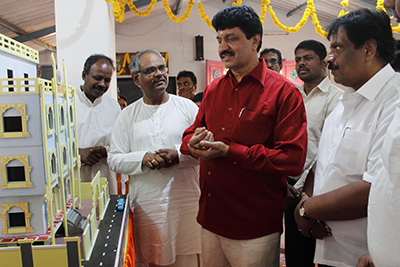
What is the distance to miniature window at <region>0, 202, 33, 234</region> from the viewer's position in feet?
3.60

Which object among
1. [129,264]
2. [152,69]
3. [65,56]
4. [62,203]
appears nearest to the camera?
[62,203]

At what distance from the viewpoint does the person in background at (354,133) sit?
113 centimetres

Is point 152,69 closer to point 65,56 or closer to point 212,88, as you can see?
point 212,88

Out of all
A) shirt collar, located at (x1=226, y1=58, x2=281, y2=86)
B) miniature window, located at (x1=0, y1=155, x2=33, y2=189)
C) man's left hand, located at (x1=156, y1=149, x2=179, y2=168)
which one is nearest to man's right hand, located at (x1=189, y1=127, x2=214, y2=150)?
shirt collar, located at (x1=226, y1=58, x2=281, y2=86)

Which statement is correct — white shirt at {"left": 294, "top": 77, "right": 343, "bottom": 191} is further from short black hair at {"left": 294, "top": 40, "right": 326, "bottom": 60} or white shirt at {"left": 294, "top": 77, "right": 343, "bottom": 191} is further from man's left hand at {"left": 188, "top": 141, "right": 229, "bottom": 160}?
man's left hand at {"left": 188, "top": 141, "right": 229, "bottom": 160}

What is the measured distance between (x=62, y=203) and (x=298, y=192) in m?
1.19

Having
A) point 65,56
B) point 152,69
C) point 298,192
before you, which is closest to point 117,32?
point 65,56

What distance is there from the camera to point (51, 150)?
1.14m

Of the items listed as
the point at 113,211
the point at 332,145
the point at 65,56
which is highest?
the point at 65,56

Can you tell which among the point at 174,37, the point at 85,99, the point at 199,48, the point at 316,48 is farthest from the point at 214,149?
the point at 174,37

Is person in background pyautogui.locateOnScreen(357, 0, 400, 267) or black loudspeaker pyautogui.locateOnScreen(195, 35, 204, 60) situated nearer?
person in background pyautogui.locateOnScreen(357, 0, 400, 267)

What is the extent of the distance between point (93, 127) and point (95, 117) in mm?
80

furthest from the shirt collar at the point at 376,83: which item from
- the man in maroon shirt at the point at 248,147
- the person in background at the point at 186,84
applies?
the person in background at the point at 186,84

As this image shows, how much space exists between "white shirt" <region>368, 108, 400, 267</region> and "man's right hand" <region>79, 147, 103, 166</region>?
1.84 metres
